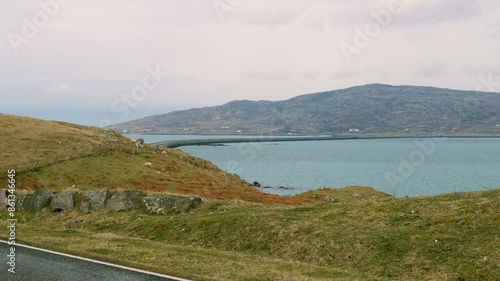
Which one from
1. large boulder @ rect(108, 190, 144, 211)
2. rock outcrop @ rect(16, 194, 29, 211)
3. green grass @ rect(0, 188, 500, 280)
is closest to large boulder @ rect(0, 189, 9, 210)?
rock outcrop @ rect(16, 194, 29, 211)

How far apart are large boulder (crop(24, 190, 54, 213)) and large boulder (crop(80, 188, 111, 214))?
2.97m

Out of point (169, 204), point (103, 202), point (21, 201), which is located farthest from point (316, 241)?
point (21, 201)

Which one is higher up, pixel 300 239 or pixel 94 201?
pixel 94 201

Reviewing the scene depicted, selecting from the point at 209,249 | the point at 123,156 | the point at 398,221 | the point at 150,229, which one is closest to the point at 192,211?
the point at 150,229

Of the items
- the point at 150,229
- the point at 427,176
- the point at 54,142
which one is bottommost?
the point at 427,176

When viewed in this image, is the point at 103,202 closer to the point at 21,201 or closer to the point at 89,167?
the point at 21,201

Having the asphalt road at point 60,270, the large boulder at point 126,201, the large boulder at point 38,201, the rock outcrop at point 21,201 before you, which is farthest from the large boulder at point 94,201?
the asphalt road at point 60,270

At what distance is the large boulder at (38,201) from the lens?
31.2m

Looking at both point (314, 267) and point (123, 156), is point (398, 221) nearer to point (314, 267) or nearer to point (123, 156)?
point (314, 267)

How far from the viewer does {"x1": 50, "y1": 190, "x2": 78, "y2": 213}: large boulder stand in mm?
30578

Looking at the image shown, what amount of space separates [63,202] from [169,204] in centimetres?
810

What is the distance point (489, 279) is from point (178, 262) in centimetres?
1060

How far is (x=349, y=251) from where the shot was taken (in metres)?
18.3

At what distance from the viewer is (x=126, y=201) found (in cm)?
2941
